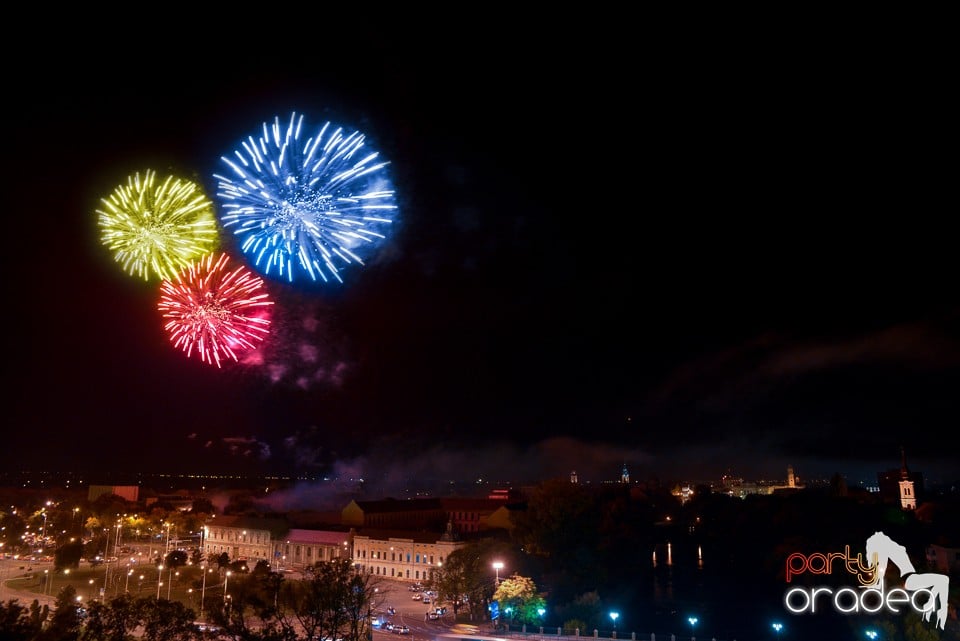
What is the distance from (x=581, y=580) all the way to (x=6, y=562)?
135 ft

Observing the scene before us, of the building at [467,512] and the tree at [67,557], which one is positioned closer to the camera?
the tree at [67,557]

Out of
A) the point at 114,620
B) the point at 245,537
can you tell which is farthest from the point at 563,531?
the point at 114,620

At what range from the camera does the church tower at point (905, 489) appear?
9438cm

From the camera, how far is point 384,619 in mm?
34156

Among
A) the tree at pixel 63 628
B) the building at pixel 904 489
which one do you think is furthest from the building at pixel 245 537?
the building at pixel 904 489

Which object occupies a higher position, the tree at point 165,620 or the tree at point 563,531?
the tree at point 563,531

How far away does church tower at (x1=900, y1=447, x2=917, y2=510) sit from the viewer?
94375mm

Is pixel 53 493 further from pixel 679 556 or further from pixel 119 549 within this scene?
pixel 679 556

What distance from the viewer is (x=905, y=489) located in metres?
97.2

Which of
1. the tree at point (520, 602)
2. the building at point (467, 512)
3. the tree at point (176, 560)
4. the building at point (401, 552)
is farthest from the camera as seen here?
the building at point (467, 512)

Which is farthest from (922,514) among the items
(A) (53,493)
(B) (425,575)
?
(A) (53,493)

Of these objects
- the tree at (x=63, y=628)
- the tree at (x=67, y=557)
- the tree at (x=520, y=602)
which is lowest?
the tree at (x=520, y=602)

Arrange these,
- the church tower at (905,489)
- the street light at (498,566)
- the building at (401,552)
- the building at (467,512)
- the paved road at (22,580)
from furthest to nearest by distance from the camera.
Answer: the church tower at (905,489) < the building at (467,512) < the building at (401,552) < the street light at (498,566) < the paved road at (22,580)

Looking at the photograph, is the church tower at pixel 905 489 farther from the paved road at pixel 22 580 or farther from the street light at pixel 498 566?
the paved road at pixel 22 580
